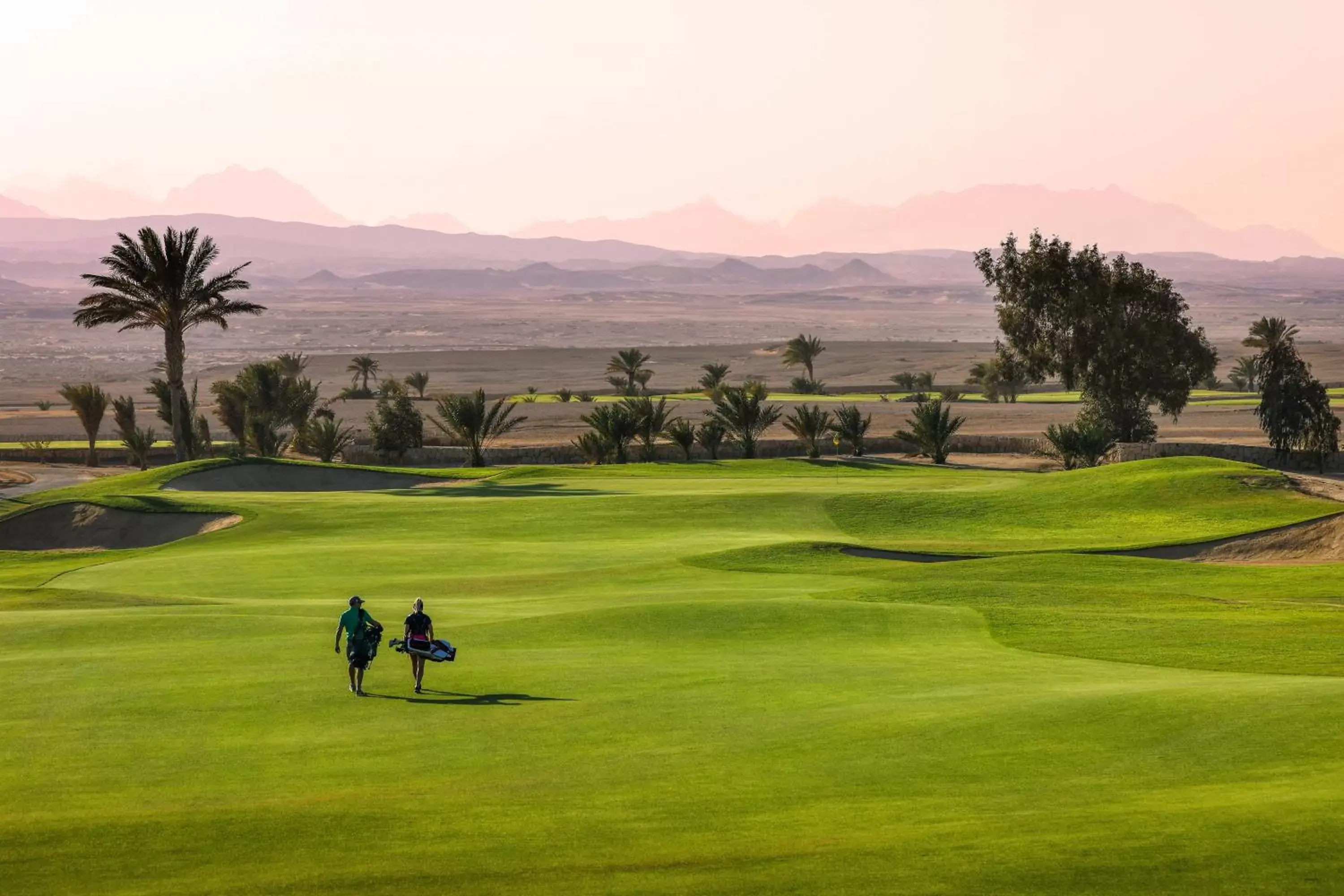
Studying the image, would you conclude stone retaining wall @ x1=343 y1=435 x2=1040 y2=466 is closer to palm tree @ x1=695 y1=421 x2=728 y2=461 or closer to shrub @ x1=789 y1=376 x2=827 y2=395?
palm tree @ x1=695 y1=421 x2=728 y2=461

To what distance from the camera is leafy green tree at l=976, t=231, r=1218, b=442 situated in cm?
6719

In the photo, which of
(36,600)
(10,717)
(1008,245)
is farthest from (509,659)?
(1008,245)

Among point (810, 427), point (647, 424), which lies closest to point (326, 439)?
point (647, 424)

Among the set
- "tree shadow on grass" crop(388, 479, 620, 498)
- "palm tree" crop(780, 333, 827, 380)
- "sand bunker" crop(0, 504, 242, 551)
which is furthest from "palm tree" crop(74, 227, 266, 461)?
"palm tree" crop(780, 333, 827, 380)

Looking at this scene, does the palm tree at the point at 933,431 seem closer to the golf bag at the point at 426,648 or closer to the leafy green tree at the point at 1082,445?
the leafy green tree at the point at 1082,445

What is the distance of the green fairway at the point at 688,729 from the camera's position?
10016 mm

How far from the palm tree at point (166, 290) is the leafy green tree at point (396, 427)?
10.4m

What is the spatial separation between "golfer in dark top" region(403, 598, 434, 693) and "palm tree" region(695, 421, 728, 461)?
1845 inches

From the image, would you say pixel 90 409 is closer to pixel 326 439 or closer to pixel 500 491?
pixel 326 439

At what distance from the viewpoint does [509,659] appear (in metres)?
18.2

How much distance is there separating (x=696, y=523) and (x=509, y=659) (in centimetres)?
1814

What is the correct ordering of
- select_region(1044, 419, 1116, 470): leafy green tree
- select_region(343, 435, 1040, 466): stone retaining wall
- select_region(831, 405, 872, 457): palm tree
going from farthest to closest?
select_region(343, 435, 1040, 466): stone retaining wall < select_region(831, 405, 872, 457): palm tree < select_region(1044, 419, 1116, 470): leafy green tree

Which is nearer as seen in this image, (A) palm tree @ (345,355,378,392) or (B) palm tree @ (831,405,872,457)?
(B) palm tree @ (831,405,872,457)

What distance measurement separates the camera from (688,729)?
13.7m
